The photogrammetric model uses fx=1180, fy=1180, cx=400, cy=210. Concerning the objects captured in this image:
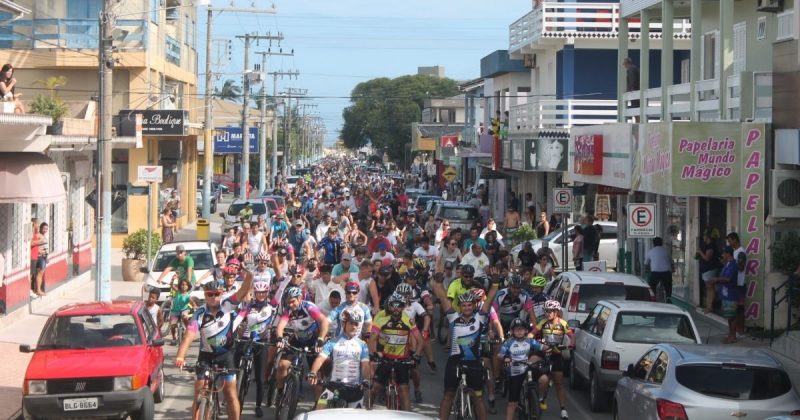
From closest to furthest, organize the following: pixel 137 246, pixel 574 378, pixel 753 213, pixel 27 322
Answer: pixel 574 378, pixel 753 213, pixel 27 322, pixel 137 246

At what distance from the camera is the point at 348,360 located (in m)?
11.9

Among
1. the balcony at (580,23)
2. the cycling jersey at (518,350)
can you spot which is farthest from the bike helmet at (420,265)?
the balcony at (580,23)

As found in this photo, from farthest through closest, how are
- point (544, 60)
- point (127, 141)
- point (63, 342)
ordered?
point (544, 60)
point (127, 141)
point (63, 342)

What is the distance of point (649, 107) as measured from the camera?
28.4 meters

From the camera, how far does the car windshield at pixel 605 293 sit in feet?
58.7

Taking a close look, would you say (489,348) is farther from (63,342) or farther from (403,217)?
(403,217)

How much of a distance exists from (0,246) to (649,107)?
15.1 metres

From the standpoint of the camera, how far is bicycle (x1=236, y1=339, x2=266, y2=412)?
567 inches

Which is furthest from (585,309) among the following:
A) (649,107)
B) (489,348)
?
(649,107)

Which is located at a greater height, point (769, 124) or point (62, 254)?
point (769, 124)

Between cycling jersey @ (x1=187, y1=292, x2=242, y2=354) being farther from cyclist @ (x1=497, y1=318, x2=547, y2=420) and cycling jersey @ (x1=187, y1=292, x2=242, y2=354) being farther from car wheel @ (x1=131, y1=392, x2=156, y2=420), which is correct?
cyclist @ (x1=497, y1=318, x2=547, y2=420)

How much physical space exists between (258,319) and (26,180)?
9563mm

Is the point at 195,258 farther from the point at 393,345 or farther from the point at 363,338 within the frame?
the point at 393,345

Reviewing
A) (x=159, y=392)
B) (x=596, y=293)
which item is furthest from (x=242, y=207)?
(x=159, y=392)
